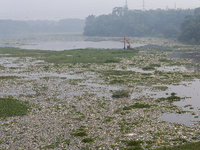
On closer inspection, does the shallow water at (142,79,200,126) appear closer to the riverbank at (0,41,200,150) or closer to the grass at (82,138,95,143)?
the riverbank at (0,41,200,150)

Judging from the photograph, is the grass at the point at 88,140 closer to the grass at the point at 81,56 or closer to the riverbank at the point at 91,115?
the riverbank at the point at 91,115

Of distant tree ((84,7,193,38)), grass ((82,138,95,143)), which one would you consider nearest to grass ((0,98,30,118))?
grass ((82,138,95,143))

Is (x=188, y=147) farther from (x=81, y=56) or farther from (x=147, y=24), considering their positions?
(x=147, y=24)

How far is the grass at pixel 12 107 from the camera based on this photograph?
65.0ft

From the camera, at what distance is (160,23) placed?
16700 cm

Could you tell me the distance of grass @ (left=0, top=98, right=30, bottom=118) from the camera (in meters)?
19.8

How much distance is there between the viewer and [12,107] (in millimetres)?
21219

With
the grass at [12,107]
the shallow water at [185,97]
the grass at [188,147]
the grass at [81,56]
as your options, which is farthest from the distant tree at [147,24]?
the grass at [188,147]

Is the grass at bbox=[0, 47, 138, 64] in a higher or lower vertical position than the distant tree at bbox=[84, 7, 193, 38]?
lower

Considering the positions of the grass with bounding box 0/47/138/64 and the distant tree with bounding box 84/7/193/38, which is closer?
the grass with bounding box 0/47/138/64

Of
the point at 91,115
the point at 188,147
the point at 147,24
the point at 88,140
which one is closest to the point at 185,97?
the point at 91,115

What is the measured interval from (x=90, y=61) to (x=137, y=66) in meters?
11.3

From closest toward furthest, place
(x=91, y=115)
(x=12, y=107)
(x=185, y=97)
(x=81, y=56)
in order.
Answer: (x=91, y=115)
(x=12, y=107)
(x=185, y=97)
(x=81, y=56)

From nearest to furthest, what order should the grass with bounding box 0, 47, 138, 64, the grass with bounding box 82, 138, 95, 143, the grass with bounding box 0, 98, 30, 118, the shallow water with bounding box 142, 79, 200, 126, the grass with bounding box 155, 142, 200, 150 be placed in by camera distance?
1. the grass with bounding box 155, 142, 200, 150
2. the grass with bounding box 82, 138, 95, 143
3. the shallow water with bounding box 142, 79, 200, 126
4. the grass with bounding box 0, 98, 30, 118
5. the grass with bounding box 0, 47, 138, 64
